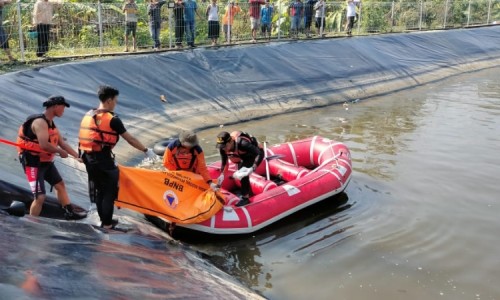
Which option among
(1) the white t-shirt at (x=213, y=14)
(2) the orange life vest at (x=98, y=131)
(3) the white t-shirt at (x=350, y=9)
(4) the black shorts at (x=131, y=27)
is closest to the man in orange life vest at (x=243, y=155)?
(2) the orange life vest at (x=98, y=131)

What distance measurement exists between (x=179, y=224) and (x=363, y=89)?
36.3 ft

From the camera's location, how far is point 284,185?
7129 millimetres

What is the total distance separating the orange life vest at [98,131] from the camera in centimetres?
518

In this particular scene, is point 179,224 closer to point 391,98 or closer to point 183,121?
point 183,121

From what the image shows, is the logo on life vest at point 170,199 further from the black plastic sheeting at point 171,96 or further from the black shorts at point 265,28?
the black shorts at point 265,28

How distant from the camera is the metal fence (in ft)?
38.0

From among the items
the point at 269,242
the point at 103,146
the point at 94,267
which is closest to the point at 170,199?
the point at 103,146

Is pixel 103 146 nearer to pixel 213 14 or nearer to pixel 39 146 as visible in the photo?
pixel 39 146

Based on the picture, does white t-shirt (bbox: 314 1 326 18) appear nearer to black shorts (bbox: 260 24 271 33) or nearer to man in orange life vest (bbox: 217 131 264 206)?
black shorts (bbox: 260 24 271 33)

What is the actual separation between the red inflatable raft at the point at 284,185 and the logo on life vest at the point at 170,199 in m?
0.32

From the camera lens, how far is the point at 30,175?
5.29 metres

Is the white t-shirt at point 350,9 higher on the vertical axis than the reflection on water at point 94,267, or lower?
higher

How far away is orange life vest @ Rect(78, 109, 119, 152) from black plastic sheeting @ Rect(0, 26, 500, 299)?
85 centimetres

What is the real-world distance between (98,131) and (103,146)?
18 cm
